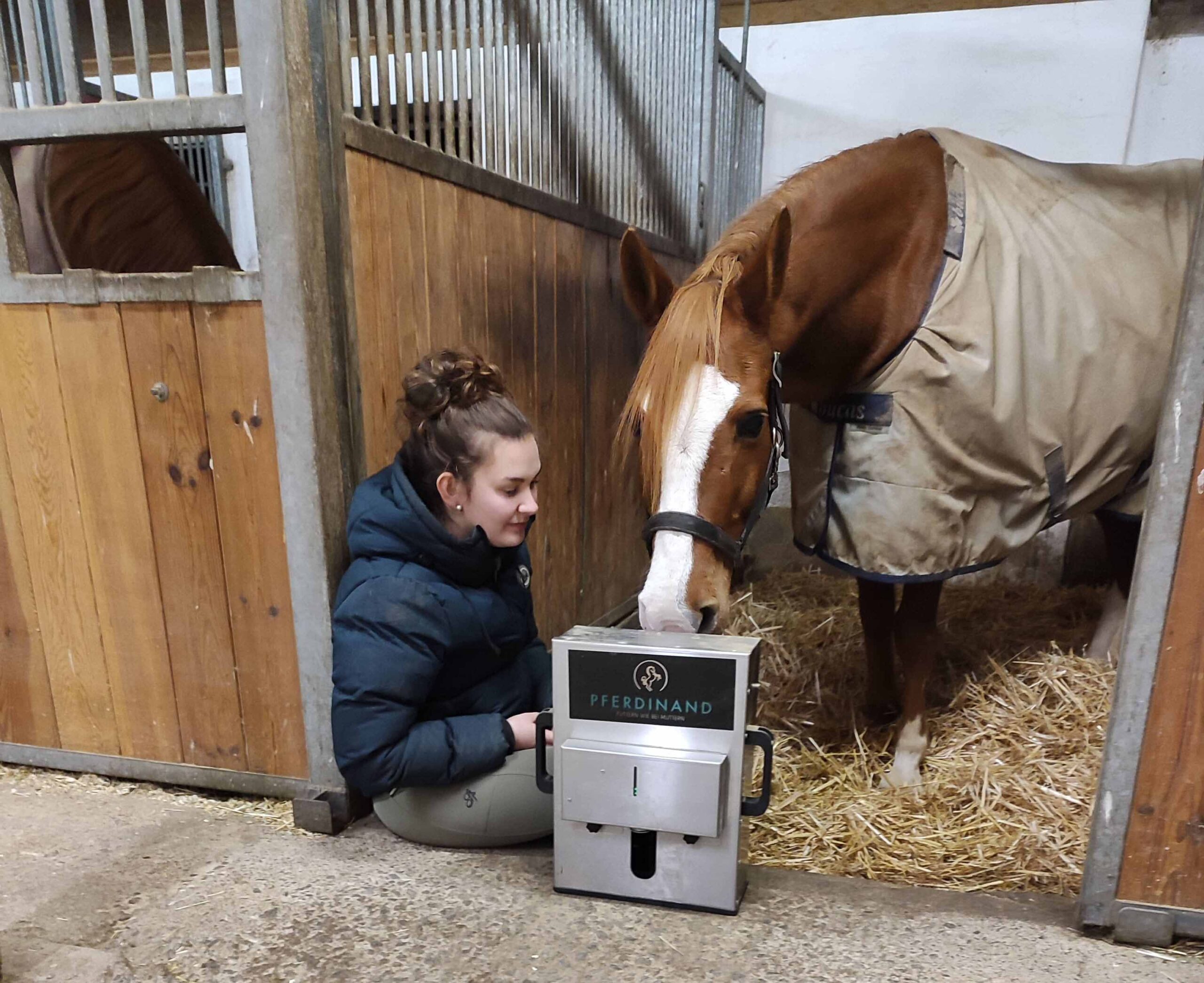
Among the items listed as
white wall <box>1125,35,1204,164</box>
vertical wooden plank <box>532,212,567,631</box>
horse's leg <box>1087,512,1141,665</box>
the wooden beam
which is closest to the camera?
vertical wooden plank <box>532,212,567,631</box>

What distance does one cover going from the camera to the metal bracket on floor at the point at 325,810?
1.37m

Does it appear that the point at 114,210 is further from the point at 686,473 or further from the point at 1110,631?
the point at 1110,631

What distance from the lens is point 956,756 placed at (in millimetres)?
1749

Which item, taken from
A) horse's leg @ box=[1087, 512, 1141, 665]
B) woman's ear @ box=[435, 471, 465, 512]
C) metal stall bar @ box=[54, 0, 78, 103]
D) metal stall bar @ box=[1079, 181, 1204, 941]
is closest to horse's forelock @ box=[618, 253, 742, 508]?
woman's ear @ box=[435, 471, 465, 512]

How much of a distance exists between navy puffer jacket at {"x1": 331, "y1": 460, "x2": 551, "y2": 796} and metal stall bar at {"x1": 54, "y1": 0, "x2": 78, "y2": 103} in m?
0.77

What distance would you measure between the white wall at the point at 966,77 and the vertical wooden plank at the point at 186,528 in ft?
8.59

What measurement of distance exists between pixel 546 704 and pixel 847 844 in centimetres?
62

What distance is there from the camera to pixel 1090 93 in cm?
274

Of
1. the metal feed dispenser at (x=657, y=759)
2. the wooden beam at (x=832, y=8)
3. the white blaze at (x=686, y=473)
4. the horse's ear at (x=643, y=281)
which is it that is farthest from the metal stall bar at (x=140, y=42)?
the wooden beam at (x=832, y=8)

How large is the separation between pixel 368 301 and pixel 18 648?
102 centimetres

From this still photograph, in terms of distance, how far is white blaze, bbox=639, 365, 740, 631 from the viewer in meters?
1.22

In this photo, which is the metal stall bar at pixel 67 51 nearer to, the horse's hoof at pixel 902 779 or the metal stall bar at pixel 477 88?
the metal stall bar at pixel 477 88

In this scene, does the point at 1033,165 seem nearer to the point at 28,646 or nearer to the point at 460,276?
the point at 460,276

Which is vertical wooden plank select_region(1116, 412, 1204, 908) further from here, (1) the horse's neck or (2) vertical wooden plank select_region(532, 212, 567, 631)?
(2) vertical wooden plank select_region(532, 212, 567, 631)
